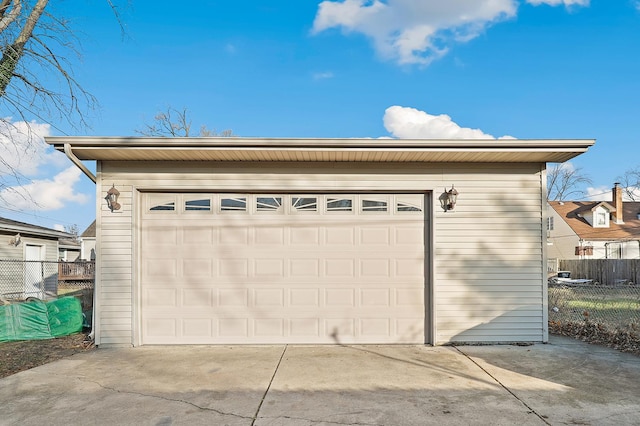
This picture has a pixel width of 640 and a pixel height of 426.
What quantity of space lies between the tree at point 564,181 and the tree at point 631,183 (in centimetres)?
259

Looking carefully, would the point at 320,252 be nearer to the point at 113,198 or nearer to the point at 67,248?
the point at 113,198

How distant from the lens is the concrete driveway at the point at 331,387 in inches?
135

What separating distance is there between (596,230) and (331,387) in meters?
27.1

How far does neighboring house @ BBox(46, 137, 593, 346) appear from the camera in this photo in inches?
239

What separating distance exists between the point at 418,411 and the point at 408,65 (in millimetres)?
9650

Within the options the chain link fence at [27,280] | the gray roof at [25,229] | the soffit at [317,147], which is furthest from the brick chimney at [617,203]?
the gray roof at [25,229]

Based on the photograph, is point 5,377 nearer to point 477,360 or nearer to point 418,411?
point 418,411

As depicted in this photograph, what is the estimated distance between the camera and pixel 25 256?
535 inches

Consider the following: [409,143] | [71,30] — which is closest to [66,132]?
[71,30]

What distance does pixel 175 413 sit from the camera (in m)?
3.51

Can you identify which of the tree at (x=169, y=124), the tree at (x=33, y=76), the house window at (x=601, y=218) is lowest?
the house window at (x=601, y=218)

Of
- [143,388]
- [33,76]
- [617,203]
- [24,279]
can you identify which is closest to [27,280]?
[24,279]

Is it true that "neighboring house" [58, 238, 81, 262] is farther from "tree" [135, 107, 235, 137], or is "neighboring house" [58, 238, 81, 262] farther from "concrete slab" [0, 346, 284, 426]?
"concrete slab" [0, 346, 284, 426]

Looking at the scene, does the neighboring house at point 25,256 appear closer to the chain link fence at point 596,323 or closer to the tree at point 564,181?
the chain link fence at point 596,323
